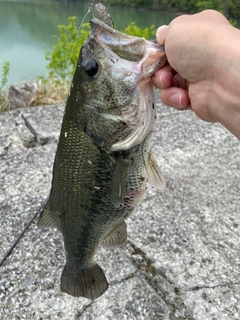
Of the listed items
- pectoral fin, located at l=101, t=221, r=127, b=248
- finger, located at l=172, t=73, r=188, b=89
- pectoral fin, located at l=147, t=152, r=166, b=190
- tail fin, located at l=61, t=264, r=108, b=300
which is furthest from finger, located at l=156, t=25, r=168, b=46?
tail fin, located at l=61, t=264, r=108, b=300

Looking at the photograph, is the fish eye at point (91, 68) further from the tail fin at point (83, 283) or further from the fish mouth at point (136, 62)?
the tail fin at point (83, 283)

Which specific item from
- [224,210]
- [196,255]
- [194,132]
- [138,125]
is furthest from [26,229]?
[194,132]

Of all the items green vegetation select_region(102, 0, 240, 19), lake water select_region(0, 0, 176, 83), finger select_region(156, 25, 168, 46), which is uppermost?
finger select_region(156, 25, 168, 46)

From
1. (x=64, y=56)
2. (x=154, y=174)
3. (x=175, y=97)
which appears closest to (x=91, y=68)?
(x=175, y=97)

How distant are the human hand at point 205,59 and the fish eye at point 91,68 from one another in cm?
27

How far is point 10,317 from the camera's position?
1931 mm

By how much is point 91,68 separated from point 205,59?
1.66 ft

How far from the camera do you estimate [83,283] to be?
185cm

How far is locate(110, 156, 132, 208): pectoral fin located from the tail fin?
0.56m

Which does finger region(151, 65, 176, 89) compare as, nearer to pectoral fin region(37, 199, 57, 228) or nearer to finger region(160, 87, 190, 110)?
finger region(160, 87, 190, 110)

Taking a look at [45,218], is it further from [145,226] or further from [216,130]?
[216,130]

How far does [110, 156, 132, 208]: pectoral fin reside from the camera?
151cm

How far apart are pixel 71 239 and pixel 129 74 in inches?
34.8

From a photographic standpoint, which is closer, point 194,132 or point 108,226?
point 108,226
